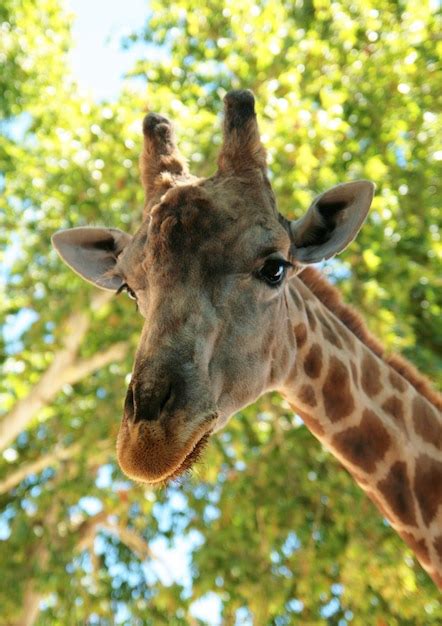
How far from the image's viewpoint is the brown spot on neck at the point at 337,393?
3.77 meters

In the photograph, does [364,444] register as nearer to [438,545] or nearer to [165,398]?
[438,545]

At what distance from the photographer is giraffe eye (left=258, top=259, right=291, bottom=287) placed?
10.6ft

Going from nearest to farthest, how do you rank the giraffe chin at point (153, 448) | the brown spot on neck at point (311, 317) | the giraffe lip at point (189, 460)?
the giraffe chin at point (153, 448)
the giraffe lip at point (189, 460)
the brown spot on neck at point (311, 317)

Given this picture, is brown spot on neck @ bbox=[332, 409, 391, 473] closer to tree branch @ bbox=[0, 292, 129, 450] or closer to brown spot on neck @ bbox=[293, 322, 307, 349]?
brown spot on neck @ bbox=[293, 322, 307, 349]

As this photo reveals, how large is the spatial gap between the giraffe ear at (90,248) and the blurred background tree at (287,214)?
4.15 metres

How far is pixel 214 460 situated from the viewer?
8.07 meters

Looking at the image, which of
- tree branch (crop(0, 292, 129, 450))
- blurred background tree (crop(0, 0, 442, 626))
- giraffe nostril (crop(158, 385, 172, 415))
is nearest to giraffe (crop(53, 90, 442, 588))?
giraffe nostril (crop(158, 385, 172, 415))

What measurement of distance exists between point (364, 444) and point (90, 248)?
69.1 inches

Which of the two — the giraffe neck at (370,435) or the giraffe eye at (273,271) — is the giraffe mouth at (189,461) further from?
the giraffe neck at (370,435)

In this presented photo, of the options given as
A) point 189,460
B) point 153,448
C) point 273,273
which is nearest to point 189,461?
point 189,460

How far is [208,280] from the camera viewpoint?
306 cm

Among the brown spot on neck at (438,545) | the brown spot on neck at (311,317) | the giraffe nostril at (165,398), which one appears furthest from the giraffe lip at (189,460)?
the brown spot on neck at (438,545)

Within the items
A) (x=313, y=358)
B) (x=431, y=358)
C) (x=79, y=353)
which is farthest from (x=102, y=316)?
(x=313, y=358)

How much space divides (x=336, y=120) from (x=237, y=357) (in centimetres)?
563
